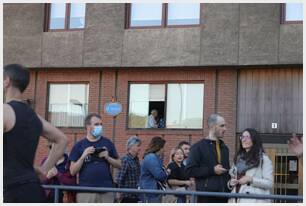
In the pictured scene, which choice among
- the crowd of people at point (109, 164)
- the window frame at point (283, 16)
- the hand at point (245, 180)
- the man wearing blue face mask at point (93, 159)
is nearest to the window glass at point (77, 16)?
the window frame at point (283, 16)

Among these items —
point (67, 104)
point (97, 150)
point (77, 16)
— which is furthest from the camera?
point (67, 104)

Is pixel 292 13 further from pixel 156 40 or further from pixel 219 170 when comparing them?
pixel 219 170

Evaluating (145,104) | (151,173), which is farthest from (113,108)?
(151,173)

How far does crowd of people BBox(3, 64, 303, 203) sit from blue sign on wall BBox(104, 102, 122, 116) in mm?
9743

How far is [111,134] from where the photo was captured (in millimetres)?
19797

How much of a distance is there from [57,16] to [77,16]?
747mm

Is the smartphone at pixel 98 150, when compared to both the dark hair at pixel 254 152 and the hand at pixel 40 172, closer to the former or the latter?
the dark hair at pixel 254 152

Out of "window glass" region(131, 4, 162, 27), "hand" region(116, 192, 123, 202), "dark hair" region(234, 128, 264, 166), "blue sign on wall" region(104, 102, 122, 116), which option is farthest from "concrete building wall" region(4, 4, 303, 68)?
Result: "hand" region(116, 192, 123, 202)

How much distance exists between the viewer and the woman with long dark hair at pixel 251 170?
722cm

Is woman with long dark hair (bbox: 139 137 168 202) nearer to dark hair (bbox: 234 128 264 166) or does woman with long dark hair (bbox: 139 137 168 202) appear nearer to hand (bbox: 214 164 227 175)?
hand (bbox: 214 164 227 175)

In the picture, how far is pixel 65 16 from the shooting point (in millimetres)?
20734

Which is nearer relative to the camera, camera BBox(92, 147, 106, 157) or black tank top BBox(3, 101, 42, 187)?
black tank top BBox(3, 101, 42, 187)

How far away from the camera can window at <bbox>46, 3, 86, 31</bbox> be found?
2047 cm

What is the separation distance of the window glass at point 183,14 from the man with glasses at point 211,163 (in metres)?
11.8
